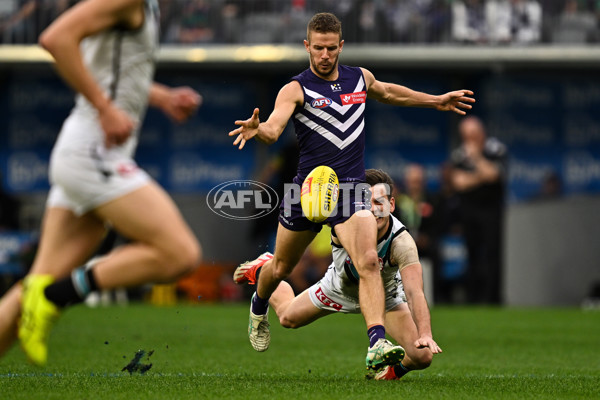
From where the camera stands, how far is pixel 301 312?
744cm

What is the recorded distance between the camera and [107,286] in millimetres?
4988

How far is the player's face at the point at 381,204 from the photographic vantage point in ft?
23.1

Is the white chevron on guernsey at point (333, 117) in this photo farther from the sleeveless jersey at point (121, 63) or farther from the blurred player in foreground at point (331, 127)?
the sleeveless jersey at point (121, 63)

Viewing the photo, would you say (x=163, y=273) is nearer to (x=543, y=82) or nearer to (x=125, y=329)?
(x=125, y=329)

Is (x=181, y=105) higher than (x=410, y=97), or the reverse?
(x=181, y=105)

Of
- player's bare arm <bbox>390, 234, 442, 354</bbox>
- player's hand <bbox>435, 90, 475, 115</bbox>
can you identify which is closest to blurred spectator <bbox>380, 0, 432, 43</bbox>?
player's hand <bbox>435, 90, 475, 115</bbox>

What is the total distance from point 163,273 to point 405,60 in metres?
17.6

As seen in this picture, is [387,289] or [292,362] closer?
[387,289]

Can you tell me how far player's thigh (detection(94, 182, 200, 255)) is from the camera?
15.9 feet

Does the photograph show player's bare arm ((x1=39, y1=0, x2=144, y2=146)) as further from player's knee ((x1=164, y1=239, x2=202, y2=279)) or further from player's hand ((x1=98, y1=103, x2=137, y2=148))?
player's knee ((x1=164, y1=239, x2=202, y2=279))

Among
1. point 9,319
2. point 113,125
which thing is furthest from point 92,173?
point 9,319

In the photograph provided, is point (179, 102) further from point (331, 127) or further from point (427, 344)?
point (427, 344)

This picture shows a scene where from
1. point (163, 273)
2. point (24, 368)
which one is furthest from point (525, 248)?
point (163, 273)

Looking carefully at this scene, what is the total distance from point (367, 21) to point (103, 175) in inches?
691
